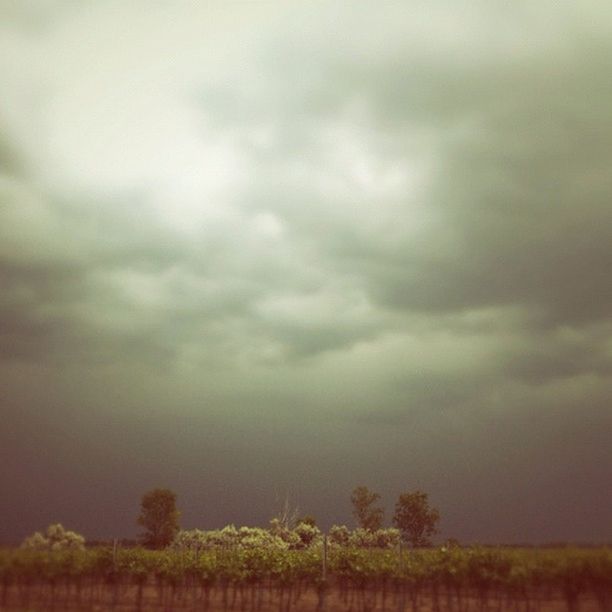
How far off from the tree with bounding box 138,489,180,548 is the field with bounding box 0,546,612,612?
4857 cm

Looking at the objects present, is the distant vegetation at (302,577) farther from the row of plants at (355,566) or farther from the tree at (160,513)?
the tree at (160,513)

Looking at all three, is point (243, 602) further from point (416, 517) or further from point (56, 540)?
point (416, 517)

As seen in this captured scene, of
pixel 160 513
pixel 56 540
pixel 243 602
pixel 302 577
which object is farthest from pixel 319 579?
pixel 160 513

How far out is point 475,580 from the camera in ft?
75.4

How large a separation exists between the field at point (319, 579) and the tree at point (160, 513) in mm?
48574

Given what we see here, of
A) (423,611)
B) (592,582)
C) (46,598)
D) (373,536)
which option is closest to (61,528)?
(46,598)

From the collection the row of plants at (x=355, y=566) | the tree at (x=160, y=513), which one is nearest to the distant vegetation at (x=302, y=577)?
the row of plants at (x=355, y=566)

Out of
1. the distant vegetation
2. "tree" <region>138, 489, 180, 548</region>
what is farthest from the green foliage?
"tree" <region>138, 489, 180, 548</region>

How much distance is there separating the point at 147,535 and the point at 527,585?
60459 mm

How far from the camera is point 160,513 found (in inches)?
2938

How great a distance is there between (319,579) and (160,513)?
179ft

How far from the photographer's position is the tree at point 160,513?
73.9m

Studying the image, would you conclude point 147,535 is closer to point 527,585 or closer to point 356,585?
point 356,585

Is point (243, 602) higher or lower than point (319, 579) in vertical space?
lower
